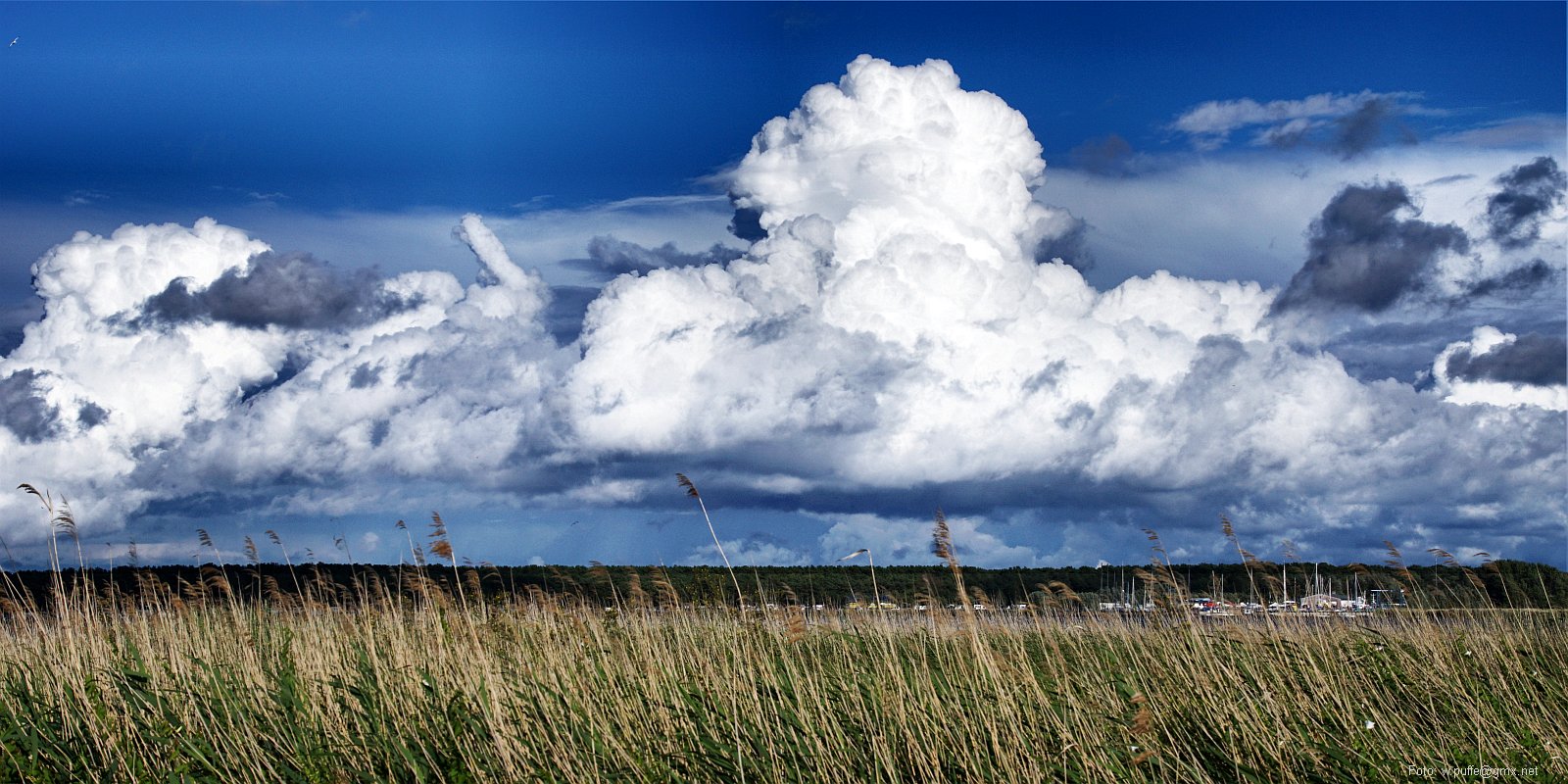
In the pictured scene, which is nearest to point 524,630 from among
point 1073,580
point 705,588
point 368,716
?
point 705,588

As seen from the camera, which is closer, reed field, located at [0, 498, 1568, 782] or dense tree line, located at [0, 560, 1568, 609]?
reed field, located at [0, 498, 1568, 782]

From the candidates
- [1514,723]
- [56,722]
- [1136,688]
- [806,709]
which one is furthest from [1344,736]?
[56,722]

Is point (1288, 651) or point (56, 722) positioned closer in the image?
point (56, 722)

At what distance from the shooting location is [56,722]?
342 inches

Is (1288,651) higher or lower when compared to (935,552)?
lower

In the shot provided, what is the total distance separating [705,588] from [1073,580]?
82.1 feet

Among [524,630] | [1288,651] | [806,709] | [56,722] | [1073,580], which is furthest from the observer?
[1073,580]

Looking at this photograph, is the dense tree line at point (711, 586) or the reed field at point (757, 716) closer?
the reed field at point (757, 716)

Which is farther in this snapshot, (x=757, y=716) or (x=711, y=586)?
(x=711, y=586)

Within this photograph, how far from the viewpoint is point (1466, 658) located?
11203 mm

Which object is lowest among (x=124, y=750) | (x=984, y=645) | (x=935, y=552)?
(x=124, y=750)

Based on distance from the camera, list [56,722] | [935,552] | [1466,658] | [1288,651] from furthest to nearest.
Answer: [1466,658], [1288,651], [56,722], [935,552]

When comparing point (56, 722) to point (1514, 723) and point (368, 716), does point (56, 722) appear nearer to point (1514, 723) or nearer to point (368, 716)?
point (368, 716)

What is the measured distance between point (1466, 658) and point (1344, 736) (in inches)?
179
